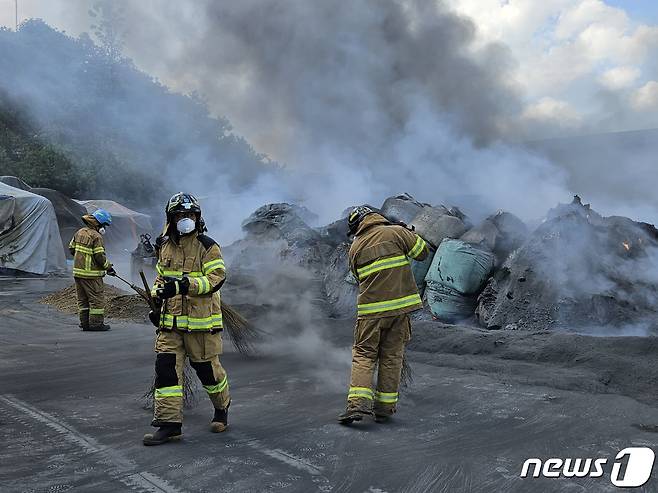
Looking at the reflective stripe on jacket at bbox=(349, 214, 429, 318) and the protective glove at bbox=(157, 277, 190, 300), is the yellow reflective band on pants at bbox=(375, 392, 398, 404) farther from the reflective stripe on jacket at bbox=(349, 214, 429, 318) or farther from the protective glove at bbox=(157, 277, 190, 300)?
the protective glove at bbox=(157, 277, 190, 300)

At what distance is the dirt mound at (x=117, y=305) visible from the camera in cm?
926

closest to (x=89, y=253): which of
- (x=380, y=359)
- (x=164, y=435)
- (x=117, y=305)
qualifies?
(x=117, y=305)

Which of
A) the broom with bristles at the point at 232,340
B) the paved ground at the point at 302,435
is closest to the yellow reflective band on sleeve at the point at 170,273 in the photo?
the broom with bristles at the point at 232,340

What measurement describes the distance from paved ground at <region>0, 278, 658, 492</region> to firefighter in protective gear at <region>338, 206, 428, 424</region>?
0.25m

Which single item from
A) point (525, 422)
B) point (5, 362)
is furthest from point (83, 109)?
point (525, 422)

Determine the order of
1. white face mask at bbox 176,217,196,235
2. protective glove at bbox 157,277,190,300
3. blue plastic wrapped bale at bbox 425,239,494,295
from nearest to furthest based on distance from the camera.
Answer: protective glove at bbox 157,277,190,300
white face mask at bbox 176,217,196,235
blue plastic wrapped bale at bbox 425,239,494,295

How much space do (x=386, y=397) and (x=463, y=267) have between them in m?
3.64

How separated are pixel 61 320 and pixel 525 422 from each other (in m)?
7.32

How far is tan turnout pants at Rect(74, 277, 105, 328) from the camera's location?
7906 mm

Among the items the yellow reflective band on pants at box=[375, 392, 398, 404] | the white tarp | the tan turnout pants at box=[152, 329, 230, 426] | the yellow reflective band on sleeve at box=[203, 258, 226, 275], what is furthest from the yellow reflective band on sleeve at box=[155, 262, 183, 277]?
the white tarp

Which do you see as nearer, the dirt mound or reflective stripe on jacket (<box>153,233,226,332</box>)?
reflective stripe on jacket (<box>153,233,226,332</box>)

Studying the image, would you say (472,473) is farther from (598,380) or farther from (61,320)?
(61,320)

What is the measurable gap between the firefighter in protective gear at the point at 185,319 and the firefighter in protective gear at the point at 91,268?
4544 mm

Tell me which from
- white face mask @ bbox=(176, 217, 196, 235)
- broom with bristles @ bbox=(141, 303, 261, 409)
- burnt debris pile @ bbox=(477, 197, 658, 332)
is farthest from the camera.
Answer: burnt debris pile @ bbox=(477, 197, 658, 332)
